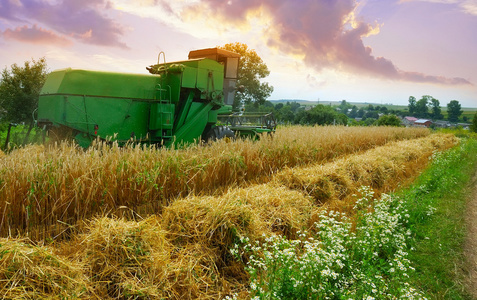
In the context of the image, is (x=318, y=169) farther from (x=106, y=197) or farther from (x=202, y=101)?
(x=106, y=197)

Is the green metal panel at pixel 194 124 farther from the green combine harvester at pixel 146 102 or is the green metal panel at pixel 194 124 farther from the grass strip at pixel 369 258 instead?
the grass strip at pixel 369 258

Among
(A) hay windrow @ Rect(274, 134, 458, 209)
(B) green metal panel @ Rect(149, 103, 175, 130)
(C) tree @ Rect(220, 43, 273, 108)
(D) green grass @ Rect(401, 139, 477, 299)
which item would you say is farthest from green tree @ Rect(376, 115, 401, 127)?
(B) green metal panel @ Rect(149, 103, 175, 130)

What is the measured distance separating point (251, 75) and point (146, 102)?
25.9m

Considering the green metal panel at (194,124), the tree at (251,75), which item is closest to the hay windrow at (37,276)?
the green metal panel at (194,124)

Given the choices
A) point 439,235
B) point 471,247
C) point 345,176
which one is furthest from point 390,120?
point 471,247

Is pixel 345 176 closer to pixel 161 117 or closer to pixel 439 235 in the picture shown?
pixel 439 235

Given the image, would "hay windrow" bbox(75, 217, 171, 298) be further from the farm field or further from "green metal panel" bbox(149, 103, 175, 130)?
"green metal panel" bbox(149, 103, 175, 130)

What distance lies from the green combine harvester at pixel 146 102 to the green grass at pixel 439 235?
4.12 meters

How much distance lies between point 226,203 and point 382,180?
18.5 ft

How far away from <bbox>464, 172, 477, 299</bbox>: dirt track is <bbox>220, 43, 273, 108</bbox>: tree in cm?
2492

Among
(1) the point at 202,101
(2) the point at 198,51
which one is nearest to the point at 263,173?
(1) the point at 202,101

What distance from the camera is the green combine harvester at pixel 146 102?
700cm

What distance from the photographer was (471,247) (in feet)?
16.6

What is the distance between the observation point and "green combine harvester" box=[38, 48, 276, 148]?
6996 mm
